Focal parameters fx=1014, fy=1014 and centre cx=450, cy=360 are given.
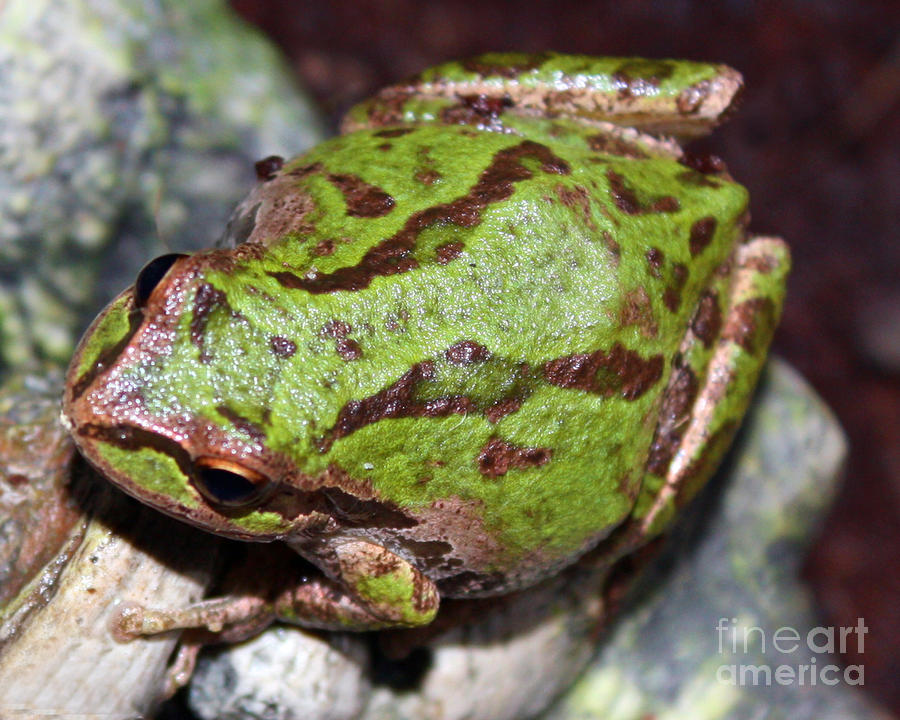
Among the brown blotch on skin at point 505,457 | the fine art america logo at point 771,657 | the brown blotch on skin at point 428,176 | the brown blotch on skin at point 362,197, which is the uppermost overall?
the brown blotch on skin at point 428,176

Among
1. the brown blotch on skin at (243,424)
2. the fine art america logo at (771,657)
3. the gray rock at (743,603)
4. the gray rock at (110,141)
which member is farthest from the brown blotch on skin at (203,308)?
the fine art america logo at (771,657)

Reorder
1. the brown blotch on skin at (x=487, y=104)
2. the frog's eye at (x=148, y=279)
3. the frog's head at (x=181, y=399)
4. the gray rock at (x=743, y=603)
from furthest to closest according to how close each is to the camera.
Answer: the gray rock at (x=743, y=603), the brown blotch on skin at (x=487, y=104), the frog's eye at (x=148, y=279), the frog's head at (x=181, y=399)

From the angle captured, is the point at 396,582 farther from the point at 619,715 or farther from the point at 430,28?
the point at 430,28

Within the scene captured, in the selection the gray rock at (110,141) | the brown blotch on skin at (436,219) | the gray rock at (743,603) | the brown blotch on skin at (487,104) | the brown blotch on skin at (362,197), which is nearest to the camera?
the brown blotch on skin at (436,219)

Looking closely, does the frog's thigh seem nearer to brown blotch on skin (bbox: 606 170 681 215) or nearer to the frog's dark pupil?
brown blotch on skin (bbox: 606 170 681 215)

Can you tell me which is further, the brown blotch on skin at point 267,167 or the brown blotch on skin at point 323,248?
the brown blotch on skin at point 267,167

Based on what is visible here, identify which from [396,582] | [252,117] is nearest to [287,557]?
[396,582]

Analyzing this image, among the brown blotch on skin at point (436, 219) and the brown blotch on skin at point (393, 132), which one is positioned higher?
the brown blotch on skin at point (393, 132)

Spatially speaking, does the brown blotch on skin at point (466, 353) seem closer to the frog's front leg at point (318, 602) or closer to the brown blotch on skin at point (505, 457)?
the brown blotch on skin at point (505, 457)

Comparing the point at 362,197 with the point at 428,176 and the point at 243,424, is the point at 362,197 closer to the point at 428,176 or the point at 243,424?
the point at 428,176
